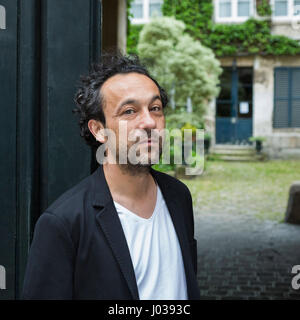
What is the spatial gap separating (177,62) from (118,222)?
45.4 feet

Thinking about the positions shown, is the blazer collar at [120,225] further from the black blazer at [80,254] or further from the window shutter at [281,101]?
the window shutter at [281,101]

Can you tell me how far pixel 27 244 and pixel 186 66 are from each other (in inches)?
538

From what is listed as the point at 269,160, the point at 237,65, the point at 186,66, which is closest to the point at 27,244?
the point at 186,66

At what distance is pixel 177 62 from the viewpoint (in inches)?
589

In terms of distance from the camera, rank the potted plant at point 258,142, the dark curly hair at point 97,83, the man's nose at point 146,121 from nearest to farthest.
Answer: the man's nose at point 146,121, the dark curly hair at point 97,83, the potted plant at point 258,142

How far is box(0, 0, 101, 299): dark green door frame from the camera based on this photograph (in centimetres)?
201

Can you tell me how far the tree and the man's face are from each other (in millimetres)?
13282

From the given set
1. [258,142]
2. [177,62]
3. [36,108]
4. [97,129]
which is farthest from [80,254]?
[258,142]

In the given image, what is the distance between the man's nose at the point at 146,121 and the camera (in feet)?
5.14

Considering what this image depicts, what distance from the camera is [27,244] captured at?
2018 millimetres

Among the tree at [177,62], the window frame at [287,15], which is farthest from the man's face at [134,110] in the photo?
the window frame at [287,15]

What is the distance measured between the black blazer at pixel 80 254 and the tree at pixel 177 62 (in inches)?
530

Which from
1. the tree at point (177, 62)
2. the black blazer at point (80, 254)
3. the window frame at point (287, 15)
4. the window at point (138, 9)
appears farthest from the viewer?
the window at point (138, 9)
